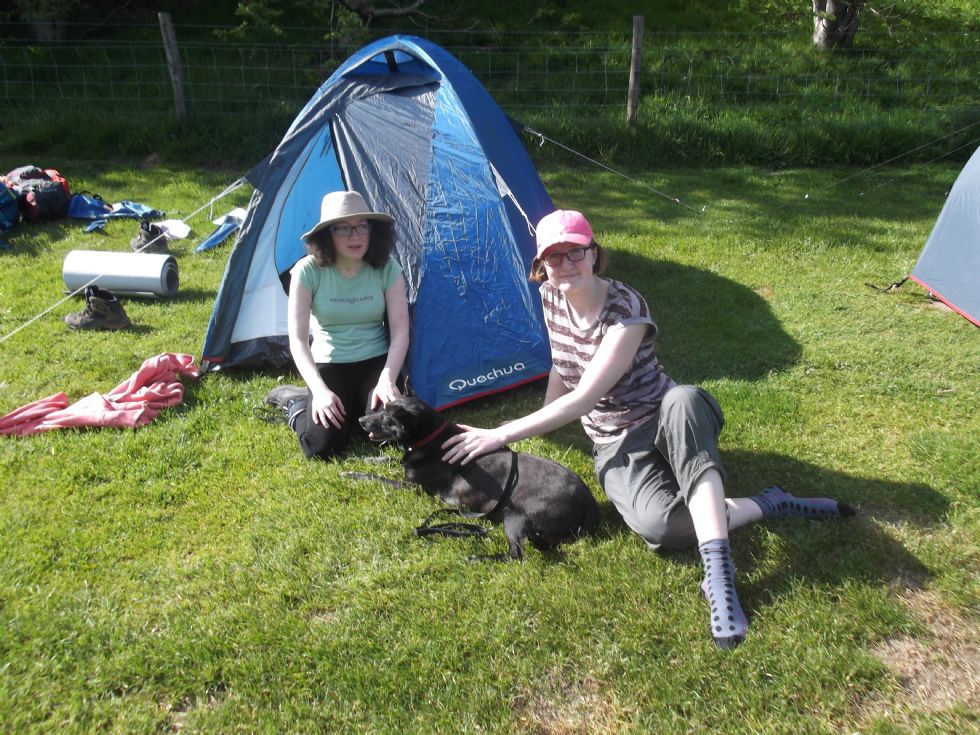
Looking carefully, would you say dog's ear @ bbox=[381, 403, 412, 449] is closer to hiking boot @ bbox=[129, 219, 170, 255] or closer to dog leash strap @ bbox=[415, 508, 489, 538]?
dog leash strap @ bbox=[415, 508, 489, 538]

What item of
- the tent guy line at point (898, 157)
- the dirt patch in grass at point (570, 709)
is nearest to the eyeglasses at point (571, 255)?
the dirt patch in grass at point (570, 709)

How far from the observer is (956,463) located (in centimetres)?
348

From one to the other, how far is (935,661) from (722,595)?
26.3 inches

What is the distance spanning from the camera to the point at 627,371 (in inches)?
120

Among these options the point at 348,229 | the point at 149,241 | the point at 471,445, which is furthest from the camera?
the point at 149,241

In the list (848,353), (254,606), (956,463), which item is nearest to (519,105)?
(848,353)

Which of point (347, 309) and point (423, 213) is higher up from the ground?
point (423, 213)

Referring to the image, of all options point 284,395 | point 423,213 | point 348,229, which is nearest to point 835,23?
point 423,213

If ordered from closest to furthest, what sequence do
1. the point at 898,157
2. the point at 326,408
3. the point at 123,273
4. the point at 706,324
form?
the point at 326,408
the point at 706,324
the point at 123,273
the point at 898,157

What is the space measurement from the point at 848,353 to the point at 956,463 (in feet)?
3.98

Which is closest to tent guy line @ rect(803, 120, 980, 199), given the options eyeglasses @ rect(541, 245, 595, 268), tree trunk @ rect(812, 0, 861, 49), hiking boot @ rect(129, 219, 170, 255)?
tree trunk @ rect(812, 0, 861, 49)

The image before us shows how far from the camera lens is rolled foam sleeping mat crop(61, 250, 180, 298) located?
5.56m

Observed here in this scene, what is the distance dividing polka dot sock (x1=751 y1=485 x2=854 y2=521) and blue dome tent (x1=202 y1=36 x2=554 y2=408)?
1439 mm

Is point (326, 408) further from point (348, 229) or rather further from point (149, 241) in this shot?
point (149, 241)
